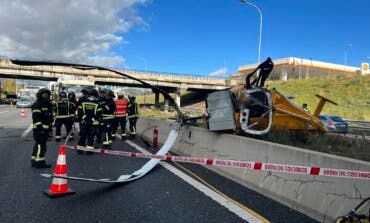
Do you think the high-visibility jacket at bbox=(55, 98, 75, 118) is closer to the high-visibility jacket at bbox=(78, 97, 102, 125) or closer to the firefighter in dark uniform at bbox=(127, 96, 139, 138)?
the firefighter in dark uniform at bbox=(127, 96, 139, 138)

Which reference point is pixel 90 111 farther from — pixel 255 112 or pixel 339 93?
pixel 339 93

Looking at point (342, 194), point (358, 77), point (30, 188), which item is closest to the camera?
point (342, 194)

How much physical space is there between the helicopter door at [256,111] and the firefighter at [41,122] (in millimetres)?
4419

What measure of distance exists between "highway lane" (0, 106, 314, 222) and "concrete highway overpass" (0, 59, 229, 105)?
51.6m

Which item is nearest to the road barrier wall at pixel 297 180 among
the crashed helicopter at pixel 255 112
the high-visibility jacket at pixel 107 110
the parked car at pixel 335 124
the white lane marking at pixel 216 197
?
the crashed helicopter at pixel 255 112

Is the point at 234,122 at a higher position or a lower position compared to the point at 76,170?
higher

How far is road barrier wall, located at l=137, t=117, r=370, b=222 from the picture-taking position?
5527 millimetres

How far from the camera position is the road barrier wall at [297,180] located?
553 centimetres

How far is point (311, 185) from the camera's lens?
243 inches

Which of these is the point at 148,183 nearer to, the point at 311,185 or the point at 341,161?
the point at 311,185

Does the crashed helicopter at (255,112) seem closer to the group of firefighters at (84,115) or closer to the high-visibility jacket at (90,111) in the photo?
the high-visibility jacket at (90,111)

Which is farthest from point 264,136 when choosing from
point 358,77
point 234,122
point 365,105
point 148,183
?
Answer: point 358,77

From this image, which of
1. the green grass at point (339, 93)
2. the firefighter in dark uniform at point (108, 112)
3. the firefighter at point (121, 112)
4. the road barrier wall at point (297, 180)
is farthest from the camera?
the green grass at point (339, 93)

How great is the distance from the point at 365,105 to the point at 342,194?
46863mm
